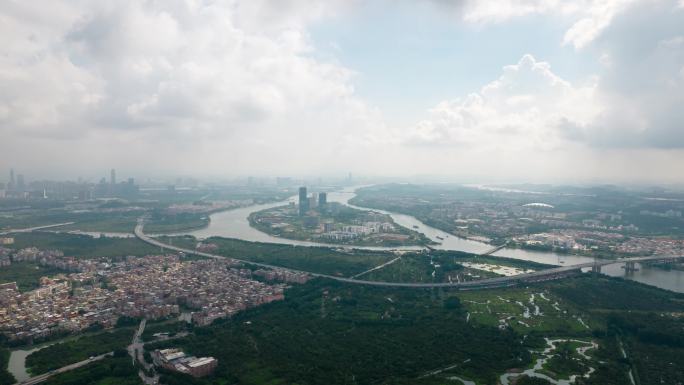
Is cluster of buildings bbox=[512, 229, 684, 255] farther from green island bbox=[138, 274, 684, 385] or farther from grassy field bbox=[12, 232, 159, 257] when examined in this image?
grassy field bbox=[12, 232, 159, 257]

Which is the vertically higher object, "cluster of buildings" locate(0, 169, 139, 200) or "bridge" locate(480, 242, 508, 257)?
"cluster of buildings" locate(0, 169, 139, 200)

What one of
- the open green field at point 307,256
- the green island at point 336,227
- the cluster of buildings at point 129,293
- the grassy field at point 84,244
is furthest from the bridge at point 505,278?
the green island at point 336,227

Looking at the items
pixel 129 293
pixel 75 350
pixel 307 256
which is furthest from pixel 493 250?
pixel 75 350

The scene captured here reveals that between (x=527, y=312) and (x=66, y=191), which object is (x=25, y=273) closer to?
(x=527, y=312)

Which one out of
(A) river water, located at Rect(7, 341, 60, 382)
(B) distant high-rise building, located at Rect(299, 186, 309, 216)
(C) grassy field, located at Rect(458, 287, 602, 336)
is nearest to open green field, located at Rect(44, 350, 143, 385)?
(A) river water, located at Rect(7, 341, 60, 382)

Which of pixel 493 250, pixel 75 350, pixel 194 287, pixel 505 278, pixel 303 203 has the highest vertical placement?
pixel 303 203

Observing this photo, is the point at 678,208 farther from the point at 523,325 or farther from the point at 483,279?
the point at 523,325

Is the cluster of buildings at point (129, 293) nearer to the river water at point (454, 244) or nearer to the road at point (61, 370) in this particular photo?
the road at point (61, 370)
